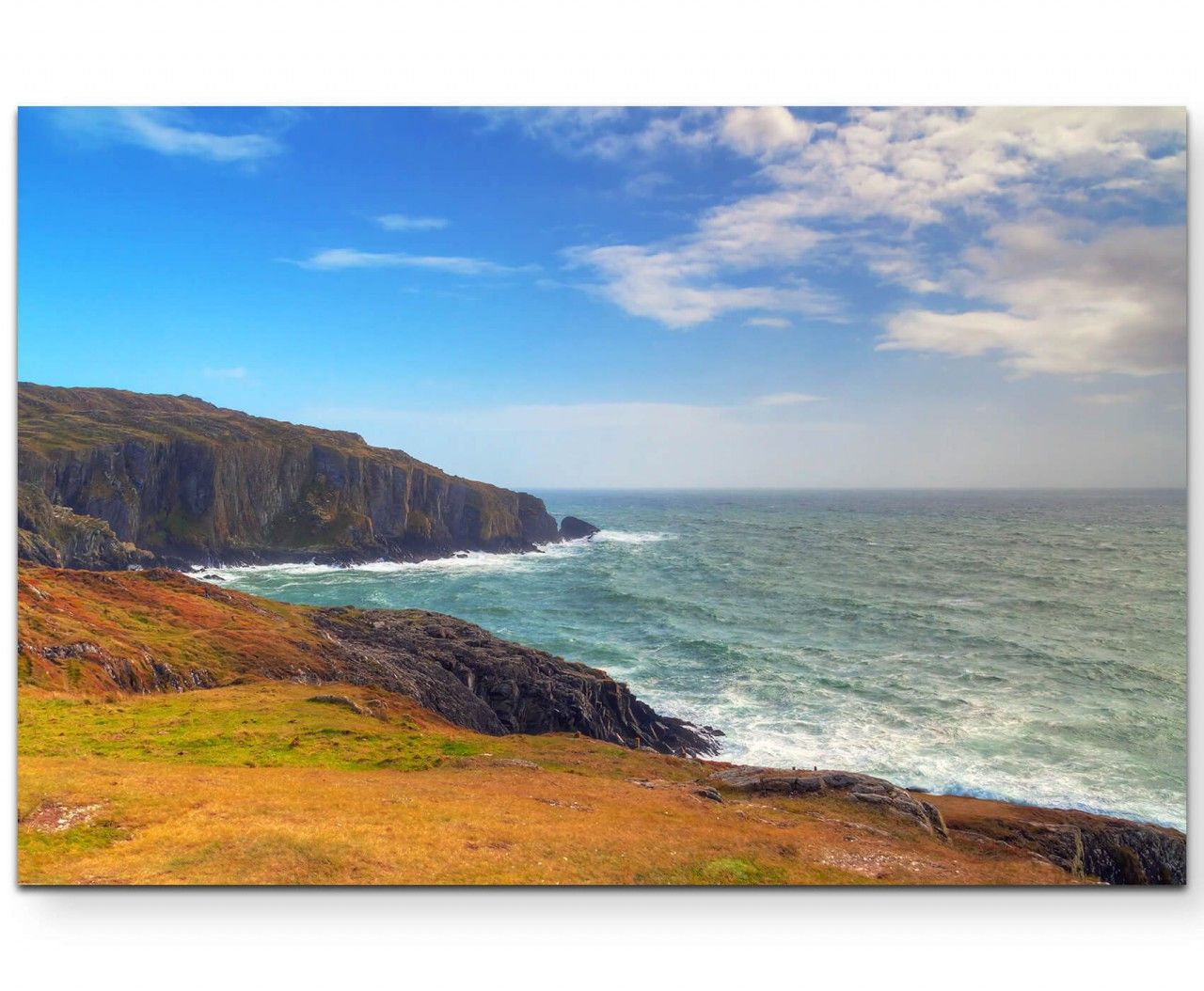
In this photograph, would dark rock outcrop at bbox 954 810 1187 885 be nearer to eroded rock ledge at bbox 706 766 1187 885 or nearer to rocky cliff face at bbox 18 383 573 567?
eroded rock ledge at bbox 706 766 1187 885

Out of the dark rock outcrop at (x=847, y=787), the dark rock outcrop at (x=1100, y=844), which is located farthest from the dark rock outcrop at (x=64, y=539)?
the dark rock outcrop at (x=1100, y=844)

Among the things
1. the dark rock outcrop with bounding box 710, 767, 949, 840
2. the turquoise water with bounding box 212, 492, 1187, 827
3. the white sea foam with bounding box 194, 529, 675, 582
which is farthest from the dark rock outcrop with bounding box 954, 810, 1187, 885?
the white sea foam with bounding box 194, 529, 675, 582

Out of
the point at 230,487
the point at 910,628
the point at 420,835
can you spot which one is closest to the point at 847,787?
the point at 910,628

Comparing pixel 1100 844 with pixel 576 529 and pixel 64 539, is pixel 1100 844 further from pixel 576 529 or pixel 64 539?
pixel 576 529

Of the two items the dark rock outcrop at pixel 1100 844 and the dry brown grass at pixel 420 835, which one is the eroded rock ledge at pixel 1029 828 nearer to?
the dark rock outcrop at pixel 1100 844

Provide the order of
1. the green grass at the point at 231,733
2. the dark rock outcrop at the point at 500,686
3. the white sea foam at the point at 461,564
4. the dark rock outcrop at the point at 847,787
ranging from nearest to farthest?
the green grass at the point at 231,733, the dark rock outcrop at the point at 847,787, the dark rock outcrop at the point at 500,686, the white sea foam at the point at 461,564

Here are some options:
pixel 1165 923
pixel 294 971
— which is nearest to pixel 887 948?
pixel 1165 923

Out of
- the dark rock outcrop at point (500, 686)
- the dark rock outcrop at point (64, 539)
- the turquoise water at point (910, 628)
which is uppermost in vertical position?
the dark rock outcrop at point (64, 539)
